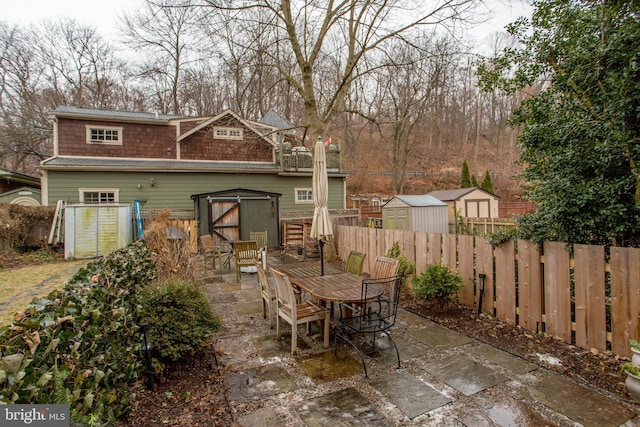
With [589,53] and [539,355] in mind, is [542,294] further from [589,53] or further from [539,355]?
[589,53]

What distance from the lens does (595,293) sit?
3590mm

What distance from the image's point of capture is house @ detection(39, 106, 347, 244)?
40.9 ft

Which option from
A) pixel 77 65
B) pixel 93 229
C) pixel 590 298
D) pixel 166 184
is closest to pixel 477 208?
pixel 590 298

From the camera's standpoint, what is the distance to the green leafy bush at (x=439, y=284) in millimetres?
4871

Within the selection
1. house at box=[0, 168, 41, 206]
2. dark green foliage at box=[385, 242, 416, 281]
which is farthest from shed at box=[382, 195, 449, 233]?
house at box=[0, 168, 41, 206]

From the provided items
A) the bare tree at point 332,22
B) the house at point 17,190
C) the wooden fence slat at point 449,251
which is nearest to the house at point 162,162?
the bare tree at point 332,22

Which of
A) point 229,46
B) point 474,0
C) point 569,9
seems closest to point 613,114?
point 569,9

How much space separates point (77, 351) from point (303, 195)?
46.8ft

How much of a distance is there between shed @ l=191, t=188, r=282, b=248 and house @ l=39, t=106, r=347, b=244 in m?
0.28

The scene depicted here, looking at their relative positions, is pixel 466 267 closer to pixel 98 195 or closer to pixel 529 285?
pixel 529 285

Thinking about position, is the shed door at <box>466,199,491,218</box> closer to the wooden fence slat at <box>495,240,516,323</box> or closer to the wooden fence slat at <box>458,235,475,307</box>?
the wooden fence slat at <box>458,235,475,307</box>

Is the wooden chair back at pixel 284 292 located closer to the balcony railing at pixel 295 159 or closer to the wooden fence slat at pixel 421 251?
the wooden fence slat at pixel 421 251

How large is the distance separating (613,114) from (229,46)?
9.10 meters

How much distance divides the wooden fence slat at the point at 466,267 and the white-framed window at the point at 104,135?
46.3ft
